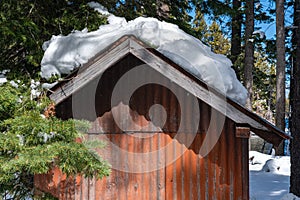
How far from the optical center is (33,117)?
3102 mm

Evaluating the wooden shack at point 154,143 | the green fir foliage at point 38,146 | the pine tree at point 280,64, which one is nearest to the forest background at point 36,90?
the green fir foliage at point 38,146

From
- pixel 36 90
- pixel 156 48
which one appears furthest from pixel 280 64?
pixel 36 90

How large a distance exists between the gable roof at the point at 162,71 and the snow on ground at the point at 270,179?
5.35 meters

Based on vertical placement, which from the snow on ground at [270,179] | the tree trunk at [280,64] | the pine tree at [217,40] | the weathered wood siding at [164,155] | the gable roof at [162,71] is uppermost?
the pine tree at [217,40]

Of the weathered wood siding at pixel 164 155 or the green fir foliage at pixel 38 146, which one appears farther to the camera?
the weathered wood siding at pixel 164 155

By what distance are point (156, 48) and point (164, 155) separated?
54.3 inches

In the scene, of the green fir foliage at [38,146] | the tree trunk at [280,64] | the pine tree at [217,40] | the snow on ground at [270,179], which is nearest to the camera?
the green fir foliage at [38,146]

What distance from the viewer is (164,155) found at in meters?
4.21

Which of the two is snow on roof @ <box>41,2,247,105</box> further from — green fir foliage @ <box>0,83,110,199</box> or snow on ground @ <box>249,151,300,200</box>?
snow on ground @ <box>249,151,300,200</box>

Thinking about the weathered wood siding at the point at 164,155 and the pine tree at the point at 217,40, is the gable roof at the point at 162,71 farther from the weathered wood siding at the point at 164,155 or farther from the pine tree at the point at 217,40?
the pine tree at the point at 217,40

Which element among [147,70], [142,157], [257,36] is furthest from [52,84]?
[257,36]

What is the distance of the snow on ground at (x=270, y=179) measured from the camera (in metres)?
9.13

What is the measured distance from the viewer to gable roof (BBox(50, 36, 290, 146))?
3.63m

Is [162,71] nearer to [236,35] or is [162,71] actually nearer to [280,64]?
[280,64]
